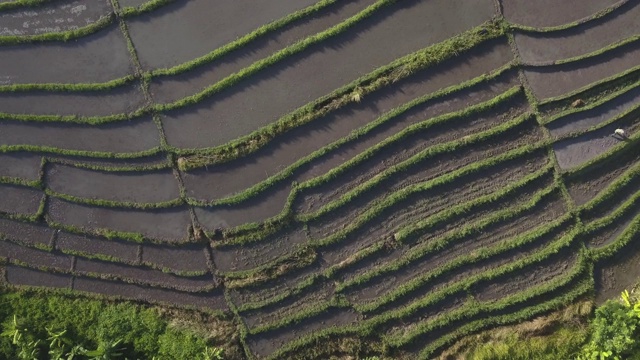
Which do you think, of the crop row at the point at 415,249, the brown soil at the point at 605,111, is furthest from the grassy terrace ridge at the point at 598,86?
the crop row at the point at 415,249

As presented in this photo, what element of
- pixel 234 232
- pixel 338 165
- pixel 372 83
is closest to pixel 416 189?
pixel 338 165

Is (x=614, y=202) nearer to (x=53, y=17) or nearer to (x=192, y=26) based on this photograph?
(x=192, y=26)

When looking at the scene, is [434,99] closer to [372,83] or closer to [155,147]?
[372,83]

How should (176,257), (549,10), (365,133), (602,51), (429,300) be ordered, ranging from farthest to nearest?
(176,257) → (365,133) → (429,300) → (549,10) → (602,51)

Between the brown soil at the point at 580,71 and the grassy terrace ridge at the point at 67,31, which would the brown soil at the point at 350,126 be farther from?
the grassy terrace ridge at the point at 67,31

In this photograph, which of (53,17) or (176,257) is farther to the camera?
(53,17)

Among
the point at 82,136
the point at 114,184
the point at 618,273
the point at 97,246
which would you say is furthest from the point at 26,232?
the point at 618,273

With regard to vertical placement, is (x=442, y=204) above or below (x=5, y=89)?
below
